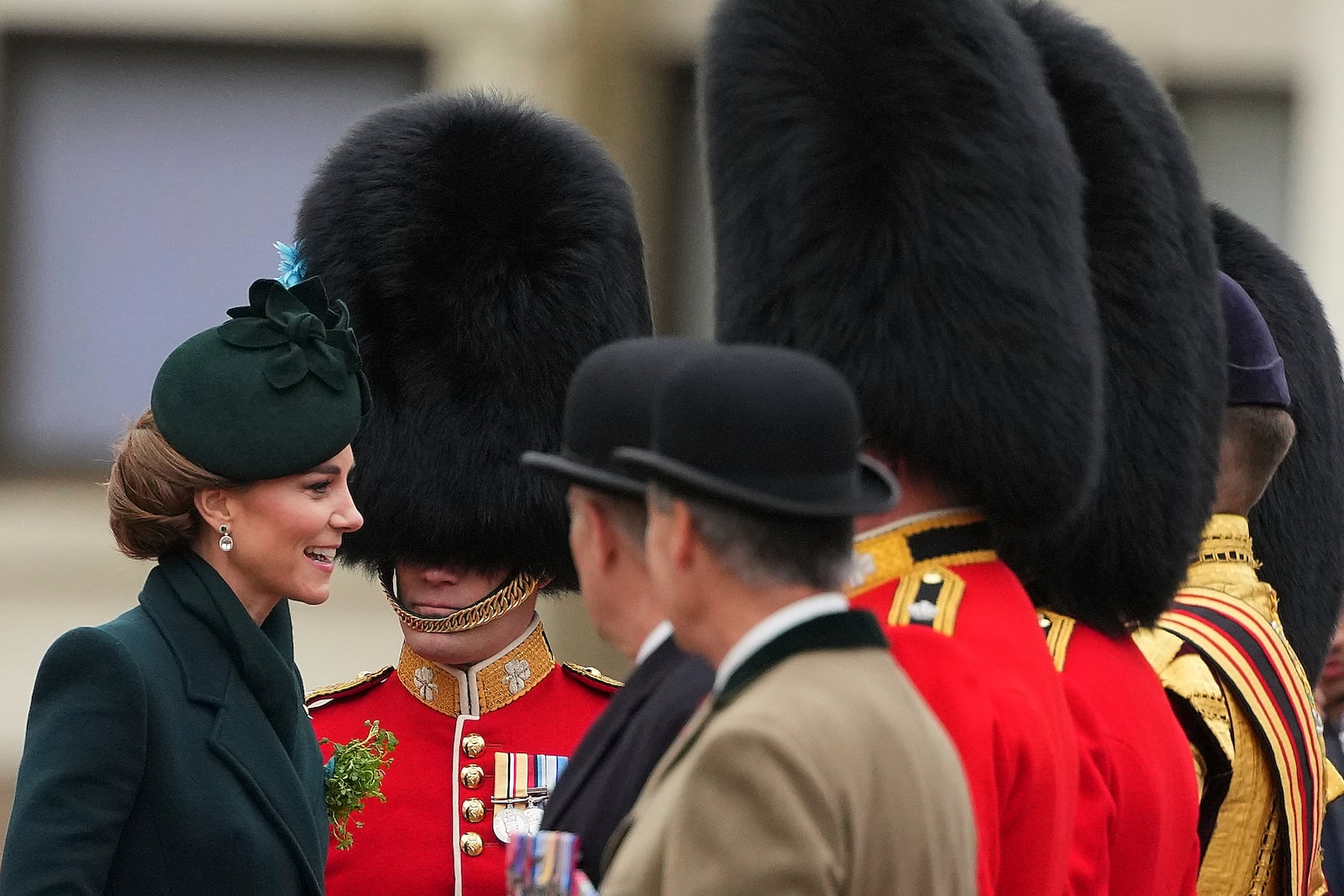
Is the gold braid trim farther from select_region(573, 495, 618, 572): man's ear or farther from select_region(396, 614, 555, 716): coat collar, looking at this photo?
select_region(573, 495, 618, 572): man's ear

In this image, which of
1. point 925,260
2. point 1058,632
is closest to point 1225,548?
point 1058,632

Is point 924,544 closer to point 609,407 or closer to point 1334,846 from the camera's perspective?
point 609,407

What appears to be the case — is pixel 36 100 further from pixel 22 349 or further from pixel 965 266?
pixel 965 266

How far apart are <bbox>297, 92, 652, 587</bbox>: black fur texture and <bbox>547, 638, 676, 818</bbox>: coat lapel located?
4.09 feet

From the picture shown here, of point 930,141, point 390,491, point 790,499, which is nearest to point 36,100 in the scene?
point 390,491

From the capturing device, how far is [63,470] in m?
6.68

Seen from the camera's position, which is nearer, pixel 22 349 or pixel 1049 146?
pixel 1049 146

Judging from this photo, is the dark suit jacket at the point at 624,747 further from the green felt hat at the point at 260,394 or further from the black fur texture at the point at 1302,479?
the black fur texture at the point at 1302,479

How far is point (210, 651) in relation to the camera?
2.59 metres

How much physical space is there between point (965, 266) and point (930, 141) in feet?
0.53

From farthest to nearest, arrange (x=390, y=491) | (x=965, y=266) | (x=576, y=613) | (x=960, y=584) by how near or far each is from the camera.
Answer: (x=576, y=613) → (x=390, y=491) → (x=965, y=266) → (x=960, y=584)

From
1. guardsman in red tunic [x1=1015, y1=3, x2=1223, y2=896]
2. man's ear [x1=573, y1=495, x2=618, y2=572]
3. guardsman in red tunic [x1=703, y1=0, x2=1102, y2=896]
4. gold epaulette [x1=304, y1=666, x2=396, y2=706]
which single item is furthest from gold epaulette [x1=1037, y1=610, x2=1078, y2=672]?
gold epaulette [x1=304, y1=666, x2=396, y2=706]

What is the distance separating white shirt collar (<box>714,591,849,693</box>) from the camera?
5.54ft

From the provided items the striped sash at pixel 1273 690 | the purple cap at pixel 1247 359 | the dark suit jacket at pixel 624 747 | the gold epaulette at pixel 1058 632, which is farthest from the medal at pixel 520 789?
the purple cap at pixel 1247 359
